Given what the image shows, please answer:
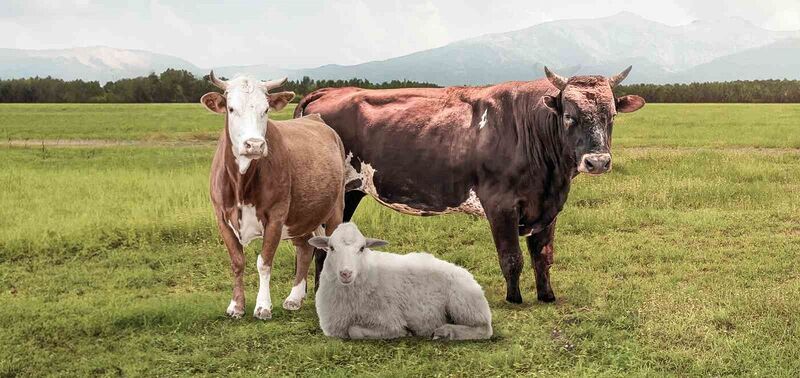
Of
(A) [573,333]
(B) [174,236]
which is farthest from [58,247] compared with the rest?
(A) [573,333]

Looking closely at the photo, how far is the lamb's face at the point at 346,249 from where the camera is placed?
694cm

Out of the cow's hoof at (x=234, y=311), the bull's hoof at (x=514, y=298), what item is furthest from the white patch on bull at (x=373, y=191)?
the cow's hoof at (x=234, y=311)

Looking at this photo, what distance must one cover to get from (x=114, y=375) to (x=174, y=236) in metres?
5.81

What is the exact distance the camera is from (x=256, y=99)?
22.5 ft

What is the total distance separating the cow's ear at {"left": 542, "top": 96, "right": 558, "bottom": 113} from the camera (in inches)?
308

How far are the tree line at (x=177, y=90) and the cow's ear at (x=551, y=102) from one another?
161 feet

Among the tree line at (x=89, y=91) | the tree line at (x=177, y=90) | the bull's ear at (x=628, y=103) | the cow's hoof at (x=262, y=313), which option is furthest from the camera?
the tree line at (x=89, y=91)

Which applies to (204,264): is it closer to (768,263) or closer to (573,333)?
(573,333)

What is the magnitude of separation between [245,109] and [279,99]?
401mm

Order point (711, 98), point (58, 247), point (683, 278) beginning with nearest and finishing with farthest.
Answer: point (683, 278), point (58, 247), point (711, 98)

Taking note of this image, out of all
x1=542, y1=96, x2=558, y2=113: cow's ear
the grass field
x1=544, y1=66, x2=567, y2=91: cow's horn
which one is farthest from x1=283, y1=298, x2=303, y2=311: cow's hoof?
x1=544, y1=66, x2=567, y2=91: cow's horn

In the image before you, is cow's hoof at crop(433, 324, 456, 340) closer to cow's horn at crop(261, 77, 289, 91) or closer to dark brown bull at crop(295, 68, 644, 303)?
dark brown bull at crop(295, 68, 644, 303)

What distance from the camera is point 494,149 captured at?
8.58m

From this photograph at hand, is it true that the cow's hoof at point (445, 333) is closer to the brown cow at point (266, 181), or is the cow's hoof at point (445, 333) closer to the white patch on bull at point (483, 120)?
the brown cow at point (266, 181)
